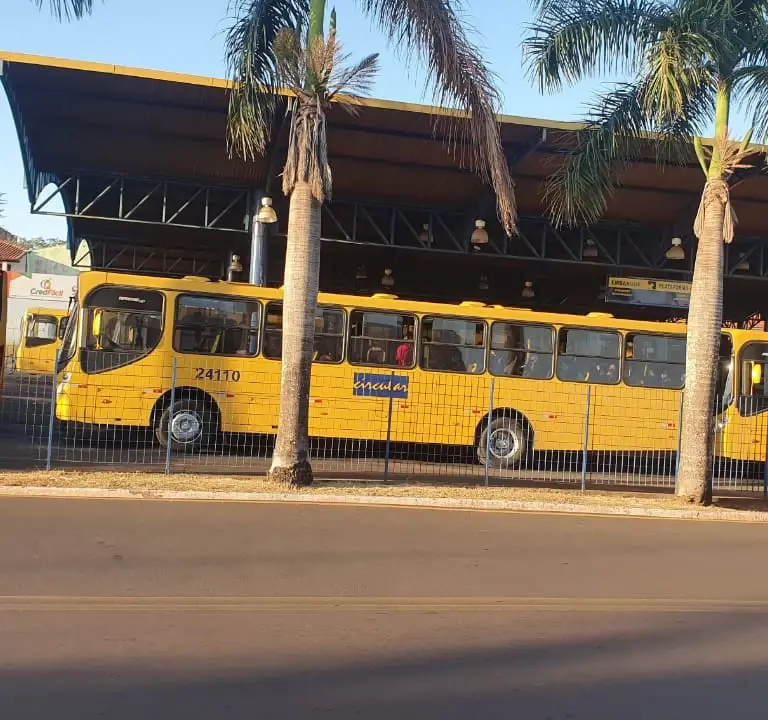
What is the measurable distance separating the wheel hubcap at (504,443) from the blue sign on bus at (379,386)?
6.13 ft

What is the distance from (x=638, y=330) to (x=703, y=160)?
16.3ft

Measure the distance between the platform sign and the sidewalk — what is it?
1192cm

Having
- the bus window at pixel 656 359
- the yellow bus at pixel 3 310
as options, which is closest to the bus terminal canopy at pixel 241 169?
the bus window at pixel 656 359

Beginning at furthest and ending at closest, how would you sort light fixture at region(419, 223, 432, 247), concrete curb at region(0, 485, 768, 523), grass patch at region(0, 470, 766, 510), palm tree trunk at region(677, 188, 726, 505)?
light fixture at region(419, 223, 432, 247) → palm tree trunk at region(677, 188, 726, 505) → grass patch at region(0, 470, 766, 510) → concrete curb at region(0, 485, 768, 523)

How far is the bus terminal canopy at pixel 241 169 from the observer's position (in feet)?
54.4

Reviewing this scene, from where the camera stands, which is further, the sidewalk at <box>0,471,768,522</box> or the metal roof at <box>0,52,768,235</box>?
the metal roof at <box>0,52,768,235</box>

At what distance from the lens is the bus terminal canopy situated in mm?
16594

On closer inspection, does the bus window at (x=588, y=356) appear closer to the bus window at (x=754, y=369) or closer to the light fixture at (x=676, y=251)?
the bus window at (x=754, y=369)

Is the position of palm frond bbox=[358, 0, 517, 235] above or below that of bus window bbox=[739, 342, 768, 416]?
above

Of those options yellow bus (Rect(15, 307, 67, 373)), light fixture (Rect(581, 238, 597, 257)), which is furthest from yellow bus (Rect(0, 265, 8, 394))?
light fixture (Rect(581, 238, 597, 257))

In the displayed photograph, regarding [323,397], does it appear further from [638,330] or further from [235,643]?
[235,643]

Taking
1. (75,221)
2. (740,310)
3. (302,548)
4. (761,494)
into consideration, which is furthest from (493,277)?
(302,548)

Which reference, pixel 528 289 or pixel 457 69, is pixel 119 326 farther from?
pixel 528 289

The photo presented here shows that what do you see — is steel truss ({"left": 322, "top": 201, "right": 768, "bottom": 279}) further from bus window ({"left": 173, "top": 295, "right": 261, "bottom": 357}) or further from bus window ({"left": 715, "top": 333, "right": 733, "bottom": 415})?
bus window ({"left": 173, "top": 295, "right": 261, "bottom": 357})
